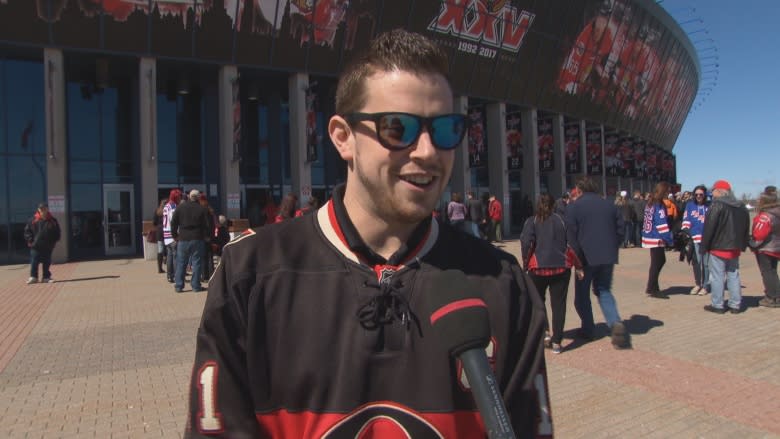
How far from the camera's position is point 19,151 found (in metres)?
17.8

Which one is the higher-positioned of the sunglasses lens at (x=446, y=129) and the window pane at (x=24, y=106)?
the window pane at (x=24, y=106)

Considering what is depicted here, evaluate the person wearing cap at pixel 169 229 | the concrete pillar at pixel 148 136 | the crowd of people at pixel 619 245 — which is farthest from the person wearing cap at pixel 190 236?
the concrete pillar at pixel 148 136

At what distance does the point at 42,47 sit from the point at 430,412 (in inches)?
780

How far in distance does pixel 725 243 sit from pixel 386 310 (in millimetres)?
7834

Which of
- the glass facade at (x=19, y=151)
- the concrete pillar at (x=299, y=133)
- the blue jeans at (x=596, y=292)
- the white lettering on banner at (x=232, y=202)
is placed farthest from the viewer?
the concrete pillar at (x=299, y=133)

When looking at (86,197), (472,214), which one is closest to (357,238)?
(472,214)

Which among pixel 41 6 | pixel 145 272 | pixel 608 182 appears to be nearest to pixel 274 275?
pixel 145 272

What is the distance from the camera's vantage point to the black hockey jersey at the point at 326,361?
54.6 inches

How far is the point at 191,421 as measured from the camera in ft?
4.59

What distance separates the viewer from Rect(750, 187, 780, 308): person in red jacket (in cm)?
797

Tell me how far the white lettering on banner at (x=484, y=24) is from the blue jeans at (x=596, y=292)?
1813 centimetres

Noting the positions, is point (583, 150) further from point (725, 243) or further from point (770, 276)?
point (725, 243)

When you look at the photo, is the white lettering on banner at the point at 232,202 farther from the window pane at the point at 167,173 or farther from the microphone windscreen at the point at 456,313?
the microphone windscreen at the point at 456,313

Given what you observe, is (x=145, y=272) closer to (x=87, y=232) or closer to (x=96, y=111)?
(x=87, y=232)
